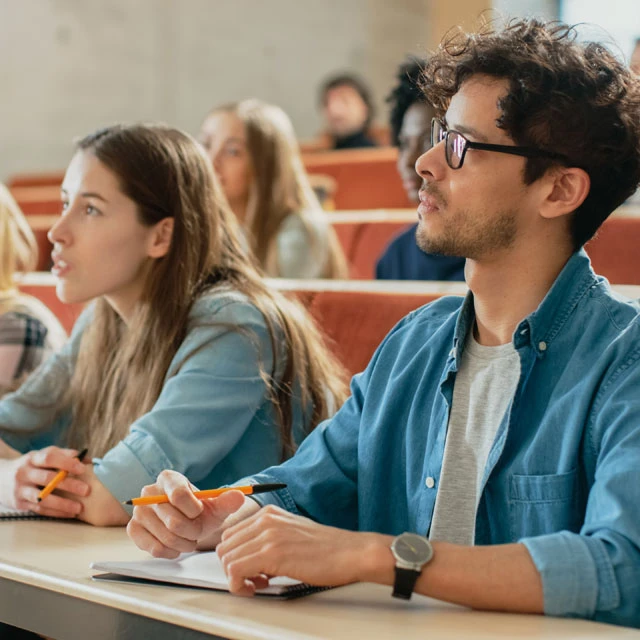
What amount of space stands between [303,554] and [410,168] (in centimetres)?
217

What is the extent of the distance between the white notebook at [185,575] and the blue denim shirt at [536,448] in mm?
172

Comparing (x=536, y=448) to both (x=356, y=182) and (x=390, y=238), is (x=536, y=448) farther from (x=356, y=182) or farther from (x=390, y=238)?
(x=356, y=182)

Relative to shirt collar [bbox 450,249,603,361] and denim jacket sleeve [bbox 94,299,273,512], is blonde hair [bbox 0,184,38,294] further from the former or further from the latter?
shirt collar [bbox 450,249,603,361]

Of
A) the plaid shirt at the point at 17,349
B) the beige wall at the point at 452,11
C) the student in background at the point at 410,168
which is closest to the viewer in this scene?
the plaid shirt at the point at 17,349

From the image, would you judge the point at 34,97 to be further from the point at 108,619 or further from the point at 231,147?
the point at 108,619

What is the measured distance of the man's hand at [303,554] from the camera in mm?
1095

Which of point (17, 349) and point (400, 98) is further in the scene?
point (400, 98)

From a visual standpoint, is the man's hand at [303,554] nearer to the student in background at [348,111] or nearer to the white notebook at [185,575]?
the white notebook at [185,575]

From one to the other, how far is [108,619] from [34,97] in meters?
6.18

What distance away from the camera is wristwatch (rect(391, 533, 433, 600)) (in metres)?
1.07

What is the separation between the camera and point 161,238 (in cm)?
194

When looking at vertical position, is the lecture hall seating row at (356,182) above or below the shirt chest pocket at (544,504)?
above

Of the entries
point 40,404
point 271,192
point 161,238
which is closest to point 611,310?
point 161,238

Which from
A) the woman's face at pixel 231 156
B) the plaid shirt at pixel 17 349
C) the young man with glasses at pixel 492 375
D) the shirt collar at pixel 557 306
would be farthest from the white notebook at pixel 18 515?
the woman's face at pixel 231 156
